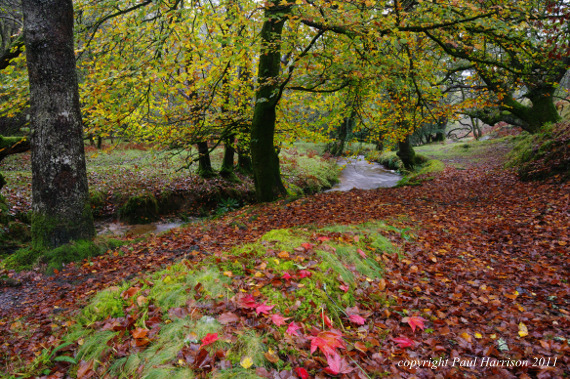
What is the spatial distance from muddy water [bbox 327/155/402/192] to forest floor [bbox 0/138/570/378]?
1045 cm

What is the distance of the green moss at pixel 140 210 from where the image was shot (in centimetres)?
1004

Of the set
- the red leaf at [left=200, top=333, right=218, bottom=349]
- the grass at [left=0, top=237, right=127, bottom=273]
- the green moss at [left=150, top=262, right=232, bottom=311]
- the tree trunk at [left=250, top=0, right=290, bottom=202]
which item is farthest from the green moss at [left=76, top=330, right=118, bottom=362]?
the tree trunk at [left=250, top=0, right=290, bottom=202]

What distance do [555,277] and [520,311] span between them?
1.14 m

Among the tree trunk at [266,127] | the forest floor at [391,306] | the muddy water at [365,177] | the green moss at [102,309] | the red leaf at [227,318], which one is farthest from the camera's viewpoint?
the muddy water at [365,177]

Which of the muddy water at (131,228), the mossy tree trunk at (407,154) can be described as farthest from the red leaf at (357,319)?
the mossy tree trunk at (407,154)

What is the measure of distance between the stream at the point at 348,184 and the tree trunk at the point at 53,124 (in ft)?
11.2

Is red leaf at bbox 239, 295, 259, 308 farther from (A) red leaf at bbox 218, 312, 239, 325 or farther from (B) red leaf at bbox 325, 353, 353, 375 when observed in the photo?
(B) red leaf at bbox 325, 353, 353, 375

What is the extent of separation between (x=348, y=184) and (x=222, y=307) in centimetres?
1565

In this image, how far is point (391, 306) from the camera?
121 inches

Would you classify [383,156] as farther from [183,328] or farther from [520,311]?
[183,328]

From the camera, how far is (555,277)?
3781 mm

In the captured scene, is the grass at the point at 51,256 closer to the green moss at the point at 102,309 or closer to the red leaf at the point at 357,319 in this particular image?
the green moss at the point at 102,309

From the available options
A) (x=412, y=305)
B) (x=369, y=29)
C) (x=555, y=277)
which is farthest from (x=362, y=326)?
(x=369, y=29)

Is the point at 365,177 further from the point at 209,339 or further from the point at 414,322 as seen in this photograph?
the point at 209,339
